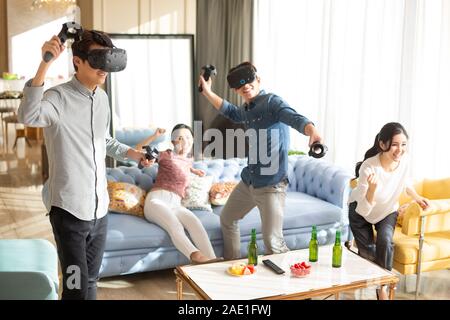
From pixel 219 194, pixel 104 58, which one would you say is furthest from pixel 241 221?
pixel 104 58

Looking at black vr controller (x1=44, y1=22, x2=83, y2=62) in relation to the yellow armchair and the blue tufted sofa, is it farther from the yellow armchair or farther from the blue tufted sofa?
the yellow armchair

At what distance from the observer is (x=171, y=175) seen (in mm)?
4516

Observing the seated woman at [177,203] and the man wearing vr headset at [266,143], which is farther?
the seated woman at [177,203]

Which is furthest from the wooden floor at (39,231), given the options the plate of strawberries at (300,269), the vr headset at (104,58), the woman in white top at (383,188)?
the vr headset at (104,58)

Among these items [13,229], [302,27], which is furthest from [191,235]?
[302,27]

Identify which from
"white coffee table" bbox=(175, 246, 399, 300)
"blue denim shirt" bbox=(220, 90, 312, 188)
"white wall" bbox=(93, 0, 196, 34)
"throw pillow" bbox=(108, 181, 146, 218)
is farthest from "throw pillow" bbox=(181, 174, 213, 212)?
"white wall" bbox=(93, 0, 196, 34)

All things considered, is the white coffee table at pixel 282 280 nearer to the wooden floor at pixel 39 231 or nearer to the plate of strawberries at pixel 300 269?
the plate of strawberries at pixel 300 269

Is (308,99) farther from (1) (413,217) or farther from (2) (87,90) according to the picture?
(2) (87,90)

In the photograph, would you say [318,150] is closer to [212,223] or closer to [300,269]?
[300,269]

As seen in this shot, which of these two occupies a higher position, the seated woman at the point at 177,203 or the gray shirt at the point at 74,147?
the gray shirt at the point at 74,147

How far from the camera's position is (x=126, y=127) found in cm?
685

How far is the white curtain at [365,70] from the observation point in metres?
4.54

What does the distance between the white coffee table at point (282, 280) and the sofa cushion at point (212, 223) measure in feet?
2.52

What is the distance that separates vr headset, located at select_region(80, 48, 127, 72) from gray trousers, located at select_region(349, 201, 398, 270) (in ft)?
6.05
